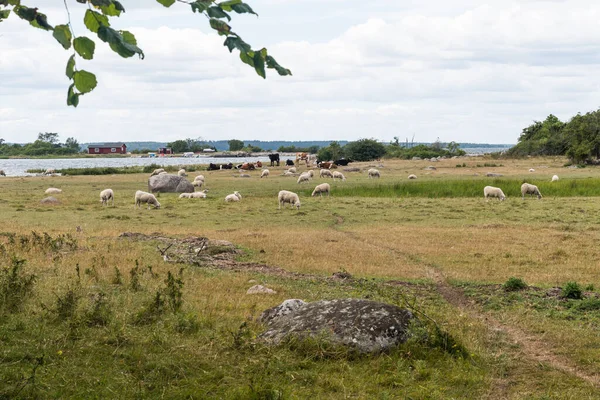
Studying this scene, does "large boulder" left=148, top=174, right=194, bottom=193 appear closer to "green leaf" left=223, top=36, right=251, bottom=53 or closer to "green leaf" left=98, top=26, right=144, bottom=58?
"green leaf" left=223, top=36, right=251, bottom=53

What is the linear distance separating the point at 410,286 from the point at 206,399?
28.7 ft

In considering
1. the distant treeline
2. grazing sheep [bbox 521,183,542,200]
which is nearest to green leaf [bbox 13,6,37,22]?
grazing sheep [bbox 521,183,542,200]

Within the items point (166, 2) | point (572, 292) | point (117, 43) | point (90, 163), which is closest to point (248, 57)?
point (166, 2)

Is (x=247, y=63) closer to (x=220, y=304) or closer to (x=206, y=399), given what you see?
(x=206, y=399)

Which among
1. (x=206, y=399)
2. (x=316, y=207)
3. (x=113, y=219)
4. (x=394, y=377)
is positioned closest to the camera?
(x=206, y=399)

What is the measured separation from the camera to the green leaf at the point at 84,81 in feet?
14.2

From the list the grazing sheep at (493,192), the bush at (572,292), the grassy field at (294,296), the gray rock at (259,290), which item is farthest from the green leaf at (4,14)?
the grazing sheep at (493,192)

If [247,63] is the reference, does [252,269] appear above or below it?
below

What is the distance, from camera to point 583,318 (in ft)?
37.0

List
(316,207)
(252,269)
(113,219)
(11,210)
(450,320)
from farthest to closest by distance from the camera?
1. (316,207)
2. (11,210)
3. (113,219)
4. (252,269)
5. (450,320)

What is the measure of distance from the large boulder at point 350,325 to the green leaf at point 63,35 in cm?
516

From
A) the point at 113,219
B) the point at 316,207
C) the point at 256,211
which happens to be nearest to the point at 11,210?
the point at 113,219

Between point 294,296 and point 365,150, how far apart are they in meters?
98.2

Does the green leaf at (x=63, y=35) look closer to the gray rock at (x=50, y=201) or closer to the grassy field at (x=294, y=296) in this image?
the grassy field at (x=294, y=296)
